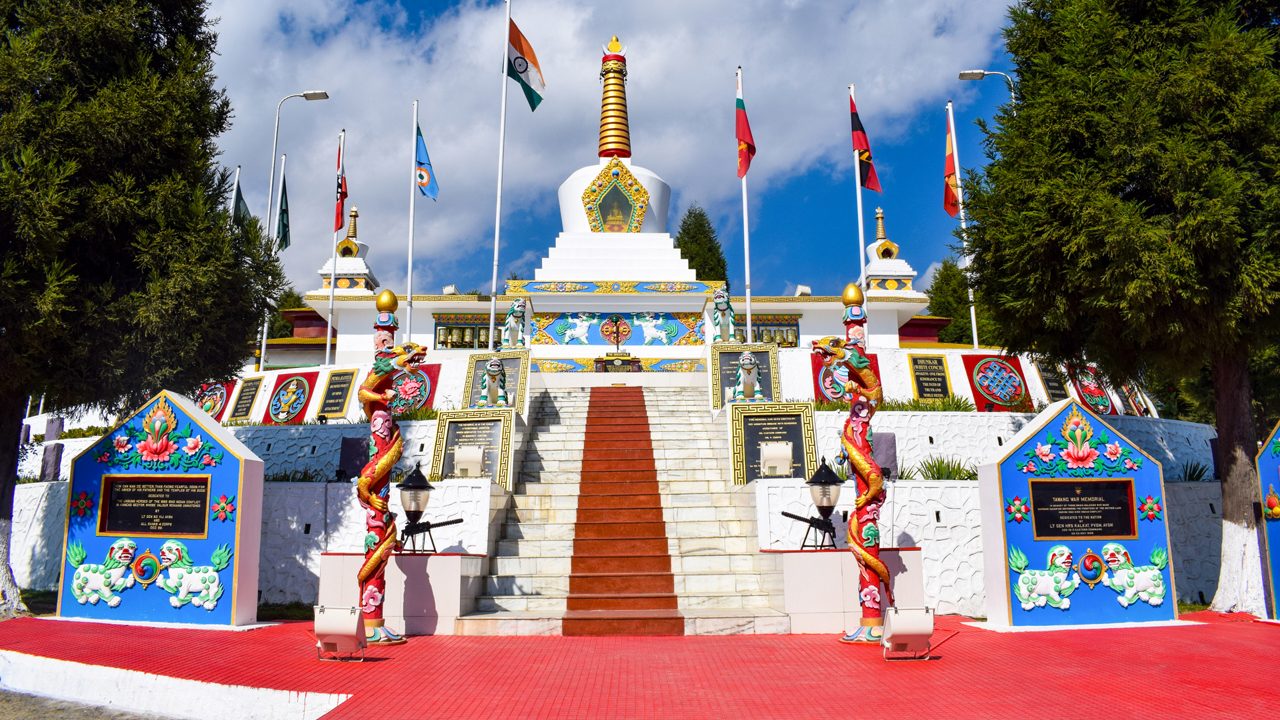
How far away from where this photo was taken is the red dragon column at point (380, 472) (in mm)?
9609

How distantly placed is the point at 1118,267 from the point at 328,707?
35.8 feet

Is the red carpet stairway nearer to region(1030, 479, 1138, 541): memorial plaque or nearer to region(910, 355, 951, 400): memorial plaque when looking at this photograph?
region(1030, 479, 1138, 541): memorial plaque

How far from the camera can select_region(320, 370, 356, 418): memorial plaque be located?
63.6 feet

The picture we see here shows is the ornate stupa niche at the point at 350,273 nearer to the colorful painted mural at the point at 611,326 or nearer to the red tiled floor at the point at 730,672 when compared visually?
the colorful painted mural at the point at 611,326

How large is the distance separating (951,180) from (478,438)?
14354 millimetres

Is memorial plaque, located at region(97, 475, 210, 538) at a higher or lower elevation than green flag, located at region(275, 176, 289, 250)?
lower

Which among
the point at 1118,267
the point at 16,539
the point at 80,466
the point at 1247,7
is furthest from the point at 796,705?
the point at 16,539

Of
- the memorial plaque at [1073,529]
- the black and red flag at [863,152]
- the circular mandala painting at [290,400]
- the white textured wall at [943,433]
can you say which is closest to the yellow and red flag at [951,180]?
the black and red flag at [863,152]

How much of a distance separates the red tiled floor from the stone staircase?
0.70 m

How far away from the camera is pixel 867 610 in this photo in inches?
371

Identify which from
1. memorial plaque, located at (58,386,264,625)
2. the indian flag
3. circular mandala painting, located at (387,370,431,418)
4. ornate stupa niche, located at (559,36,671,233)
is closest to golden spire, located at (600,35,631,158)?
ornate stupa niche, located at (559,36,671,233)

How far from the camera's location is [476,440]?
560 inches

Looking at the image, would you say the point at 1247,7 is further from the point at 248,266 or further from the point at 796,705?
the point at 248,266

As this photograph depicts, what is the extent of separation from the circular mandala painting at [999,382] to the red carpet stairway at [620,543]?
8210mm
